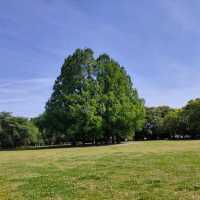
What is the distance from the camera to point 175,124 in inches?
3875

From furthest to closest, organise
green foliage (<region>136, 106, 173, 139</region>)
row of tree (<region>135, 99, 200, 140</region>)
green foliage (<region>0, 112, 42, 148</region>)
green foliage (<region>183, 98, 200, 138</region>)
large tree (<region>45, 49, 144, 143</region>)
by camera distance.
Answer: green foliage (<region>136, 106, 173, 139</region>) → row of tree (<region>135, 99, 200, 140</region>) → green foliage (<region>183, 98, 200, 138</region>) → green foliage (<region>0, 112, 42, 148</region>) → large tree (<region>45, 49, 144, 143</region>)

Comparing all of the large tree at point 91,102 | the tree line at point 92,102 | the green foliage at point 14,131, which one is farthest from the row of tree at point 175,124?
the green foliage at point 14,131

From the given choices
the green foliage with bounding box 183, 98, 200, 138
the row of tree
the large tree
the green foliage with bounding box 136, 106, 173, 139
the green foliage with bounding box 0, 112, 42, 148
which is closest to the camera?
the large tree

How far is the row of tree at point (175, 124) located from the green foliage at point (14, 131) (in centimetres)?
3169

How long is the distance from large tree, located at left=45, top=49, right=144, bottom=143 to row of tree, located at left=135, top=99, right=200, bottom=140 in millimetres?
27163

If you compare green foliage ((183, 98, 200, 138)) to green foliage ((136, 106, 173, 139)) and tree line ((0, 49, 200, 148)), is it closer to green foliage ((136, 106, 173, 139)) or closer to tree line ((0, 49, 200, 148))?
green foliage ((136, 106, 173, 139))

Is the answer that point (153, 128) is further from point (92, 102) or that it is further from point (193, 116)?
point (92, 102)

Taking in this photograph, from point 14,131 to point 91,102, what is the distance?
99.1 ft

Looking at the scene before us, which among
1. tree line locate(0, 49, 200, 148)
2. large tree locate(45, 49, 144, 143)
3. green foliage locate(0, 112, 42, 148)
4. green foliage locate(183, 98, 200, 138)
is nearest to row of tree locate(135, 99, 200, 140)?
green foliage locate(183, 98, 200, 138)

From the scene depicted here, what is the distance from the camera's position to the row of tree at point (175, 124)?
3588 inches

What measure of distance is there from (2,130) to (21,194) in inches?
3000

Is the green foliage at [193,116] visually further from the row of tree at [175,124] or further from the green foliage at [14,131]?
the green foliage at [14,131]

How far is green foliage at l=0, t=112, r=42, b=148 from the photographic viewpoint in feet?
275

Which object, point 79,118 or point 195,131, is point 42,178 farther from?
point 195,131
